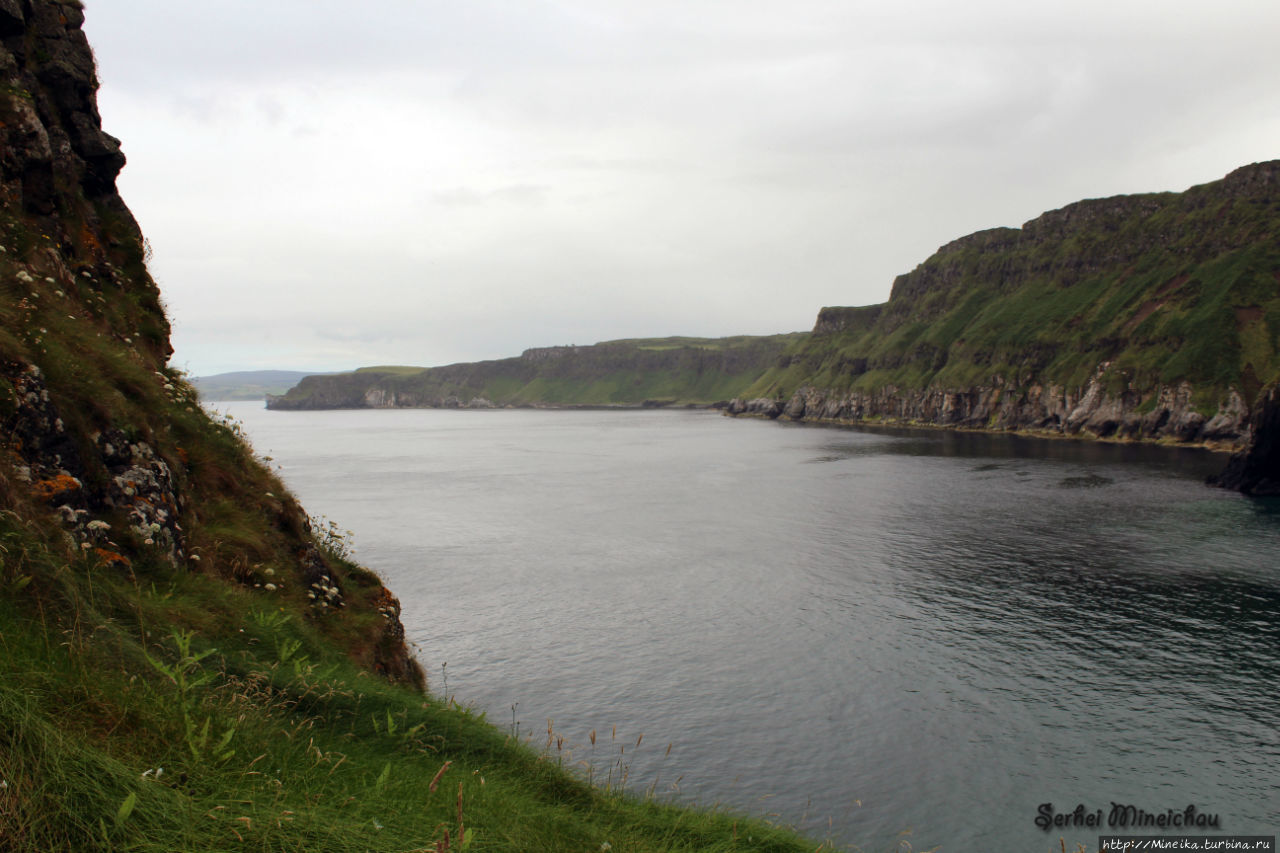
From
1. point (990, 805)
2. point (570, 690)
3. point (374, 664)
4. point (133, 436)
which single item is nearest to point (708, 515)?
point (570, 690)

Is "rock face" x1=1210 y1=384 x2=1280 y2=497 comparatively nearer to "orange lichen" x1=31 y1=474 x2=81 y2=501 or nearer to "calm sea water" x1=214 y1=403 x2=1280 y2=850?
"calm sea water" x1=214 y1=403 x2=1280 y2=850

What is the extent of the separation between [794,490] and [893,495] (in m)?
12.0

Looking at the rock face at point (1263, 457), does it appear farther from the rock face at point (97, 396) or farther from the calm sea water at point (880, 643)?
the rock face at point (97, 396)

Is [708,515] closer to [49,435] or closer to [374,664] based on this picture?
[374,664]

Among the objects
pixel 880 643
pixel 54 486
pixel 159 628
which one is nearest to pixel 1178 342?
pixel 880 643

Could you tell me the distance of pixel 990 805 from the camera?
2347 centimetres

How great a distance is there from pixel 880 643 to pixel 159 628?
113 feet

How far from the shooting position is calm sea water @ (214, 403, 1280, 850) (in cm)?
2445

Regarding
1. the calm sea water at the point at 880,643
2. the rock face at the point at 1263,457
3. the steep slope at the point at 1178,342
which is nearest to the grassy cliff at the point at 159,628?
the calm sea water at the point at 880,643

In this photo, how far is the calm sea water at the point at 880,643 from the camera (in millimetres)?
24453

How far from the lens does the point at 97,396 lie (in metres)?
14.8

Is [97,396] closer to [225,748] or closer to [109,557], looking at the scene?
[109,557]

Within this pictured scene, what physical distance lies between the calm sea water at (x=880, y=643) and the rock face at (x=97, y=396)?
7.75 m

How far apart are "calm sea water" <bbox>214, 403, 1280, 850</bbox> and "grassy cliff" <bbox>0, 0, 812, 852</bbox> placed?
17.3ft
